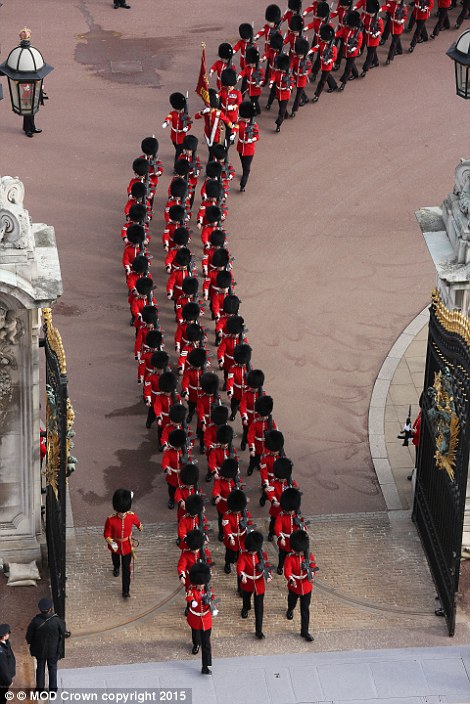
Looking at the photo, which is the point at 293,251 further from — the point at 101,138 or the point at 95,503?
the point at 95,503

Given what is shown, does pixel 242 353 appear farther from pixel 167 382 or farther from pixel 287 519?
pixel 287 519

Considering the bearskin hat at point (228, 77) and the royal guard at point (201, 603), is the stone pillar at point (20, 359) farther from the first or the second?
the bearskin hat at point (228, 77)

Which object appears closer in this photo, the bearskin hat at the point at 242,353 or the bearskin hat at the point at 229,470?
the bearskin hat at the point at 229,470

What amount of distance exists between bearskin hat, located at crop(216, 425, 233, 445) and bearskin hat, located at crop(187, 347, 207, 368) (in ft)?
3.82

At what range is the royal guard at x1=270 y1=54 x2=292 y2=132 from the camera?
2522 centimetres

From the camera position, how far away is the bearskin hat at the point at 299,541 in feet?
54.8

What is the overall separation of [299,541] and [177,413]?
2.28 meters

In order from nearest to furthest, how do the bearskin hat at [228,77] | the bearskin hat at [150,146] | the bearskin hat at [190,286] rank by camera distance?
1. the bearskin hat at [190,286]
2. the bearskin hat at [150,146]
3. the bearskin hat at [228,77]

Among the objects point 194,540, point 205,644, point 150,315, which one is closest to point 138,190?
point 150,315

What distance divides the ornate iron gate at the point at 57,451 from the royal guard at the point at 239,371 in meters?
2.91

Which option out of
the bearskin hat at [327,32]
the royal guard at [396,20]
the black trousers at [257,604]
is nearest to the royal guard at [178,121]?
the bearskin hat at [327,32]

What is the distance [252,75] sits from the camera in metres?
25.5

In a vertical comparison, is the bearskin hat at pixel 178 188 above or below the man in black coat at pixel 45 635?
above

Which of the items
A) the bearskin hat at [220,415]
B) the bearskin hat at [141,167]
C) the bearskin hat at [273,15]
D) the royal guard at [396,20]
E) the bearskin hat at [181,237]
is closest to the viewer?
the bearskin hat at [220,415]
